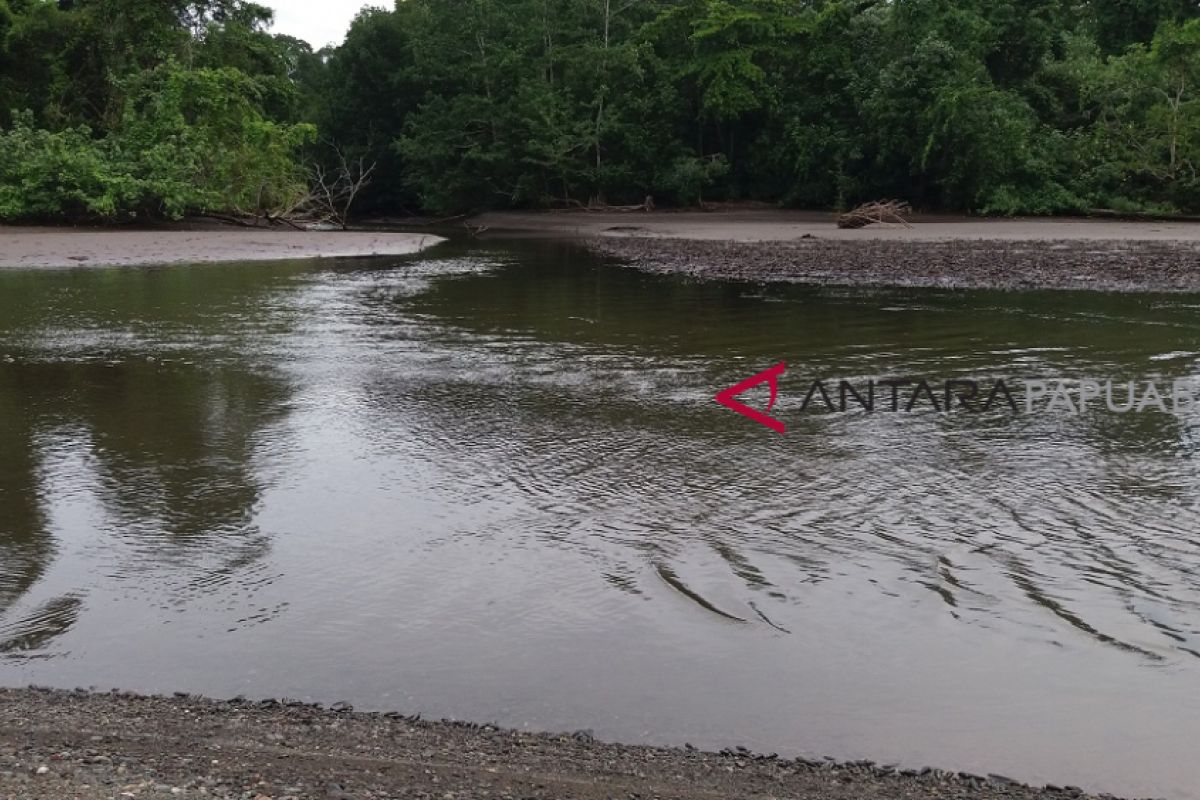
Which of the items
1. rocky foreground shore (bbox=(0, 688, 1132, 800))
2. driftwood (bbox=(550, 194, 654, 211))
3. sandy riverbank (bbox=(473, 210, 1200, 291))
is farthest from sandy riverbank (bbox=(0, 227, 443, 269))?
rocky foreground shore (bbox=(0, 688, 1132, 800))

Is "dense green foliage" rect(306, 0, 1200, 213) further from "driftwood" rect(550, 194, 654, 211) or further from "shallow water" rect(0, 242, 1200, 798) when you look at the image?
"shallow water" rect(0, 242, 1200, 798)

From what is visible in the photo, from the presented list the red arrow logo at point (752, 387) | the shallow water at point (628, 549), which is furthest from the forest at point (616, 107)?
the red arrow logo at point (752, 387)

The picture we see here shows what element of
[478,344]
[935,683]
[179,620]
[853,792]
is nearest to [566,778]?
[853,792]

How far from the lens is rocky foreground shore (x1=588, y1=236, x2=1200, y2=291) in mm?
19500

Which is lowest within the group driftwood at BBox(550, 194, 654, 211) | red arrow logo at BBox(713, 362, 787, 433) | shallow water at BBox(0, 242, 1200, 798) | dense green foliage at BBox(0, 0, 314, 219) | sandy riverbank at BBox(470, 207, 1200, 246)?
shallow water at BBox(0, 242, 1200, 798)

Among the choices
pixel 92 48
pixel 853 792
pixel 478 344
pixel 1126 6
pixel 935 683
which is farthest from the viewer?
pixel 1126 6

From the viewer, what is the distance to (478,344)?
14102 mm

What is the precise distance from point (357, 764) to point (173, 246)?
1013 inches

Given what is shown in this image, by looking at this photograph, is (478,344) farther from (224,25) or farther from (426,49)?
(426,49)

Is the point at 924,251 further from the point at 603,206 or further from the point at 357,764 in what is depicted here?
the point at 357,764

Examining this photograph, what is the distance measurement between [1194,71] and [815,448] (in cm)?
3144

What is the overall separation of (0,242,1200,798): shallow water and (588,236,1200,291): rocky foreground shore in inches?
257

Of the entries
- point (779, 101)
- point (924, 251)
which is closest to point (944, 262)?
point (924, 251)

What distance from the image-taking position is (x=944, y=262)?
22453mm
